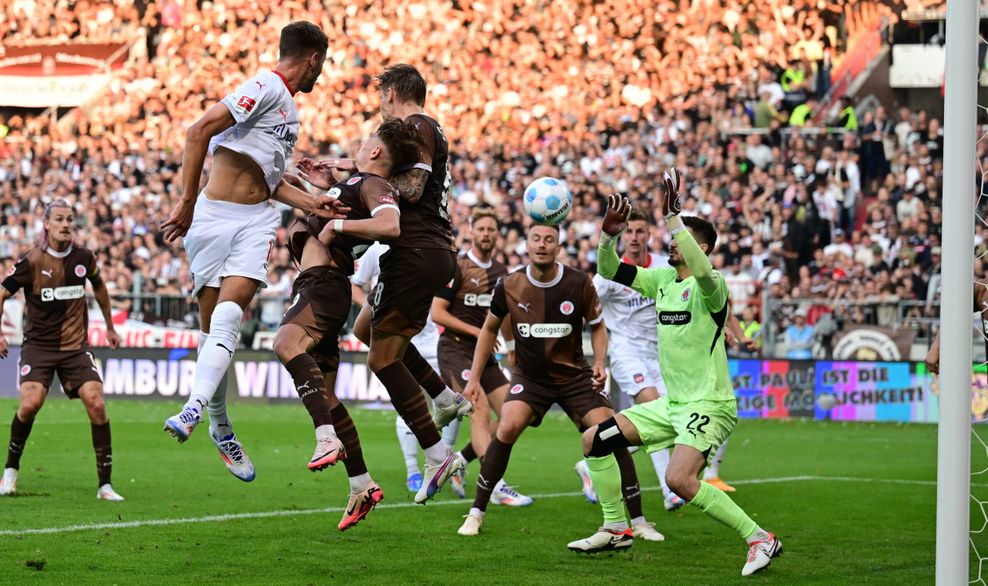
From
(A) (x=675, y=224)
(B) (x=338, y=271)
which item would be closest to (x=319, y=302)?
(B) (x=338, y=271)

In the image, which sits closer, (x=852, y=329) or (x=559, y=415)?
(x=852, y=329)

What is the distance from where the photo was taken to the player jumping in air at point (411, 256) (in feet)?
26.4

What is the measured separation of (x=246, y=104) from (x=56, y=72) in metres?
31.0

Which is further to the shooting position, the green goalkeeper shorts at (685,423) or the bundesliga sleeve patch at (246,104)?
the green goalkeeper shorts at (685,423)

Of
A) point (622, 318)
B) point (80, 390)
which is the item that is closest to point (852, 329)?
point (622, 318)

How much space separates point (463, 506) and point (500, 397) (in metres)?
0.97

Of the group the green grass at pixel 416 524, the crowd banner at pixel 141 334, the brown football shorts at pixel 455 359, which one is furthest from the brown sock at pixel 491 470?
the crowd banner at pixel 141 334

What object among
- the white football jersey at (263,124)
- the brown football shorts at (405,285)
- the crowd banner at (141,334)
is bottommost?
the crowd banner at (141,334)

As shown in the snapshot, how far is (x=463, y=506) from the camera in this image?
36.5 feet

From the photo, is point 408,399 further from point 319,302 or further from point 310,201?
point 310,201

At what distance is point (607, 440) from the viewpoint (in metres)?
8.34

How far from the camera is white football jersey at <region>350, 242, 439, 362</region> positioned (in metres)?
12.6

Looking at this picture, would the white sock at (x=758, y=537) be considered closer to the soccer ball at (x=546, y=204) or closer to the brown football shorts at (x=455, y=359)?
the soccer ball at (x=546, y=204)

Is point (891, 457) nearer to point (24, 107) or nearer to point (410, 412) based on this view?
point (410, 412)
